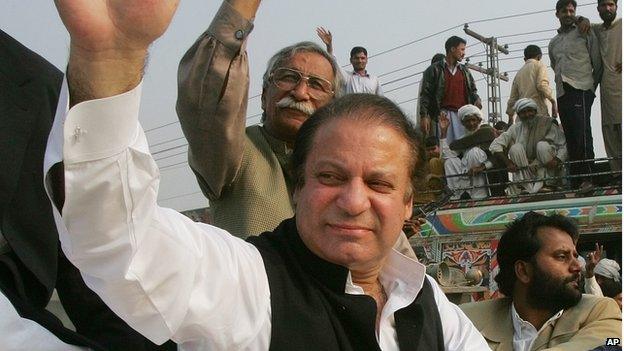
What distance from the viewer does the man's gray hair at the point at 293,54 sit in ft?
8.18

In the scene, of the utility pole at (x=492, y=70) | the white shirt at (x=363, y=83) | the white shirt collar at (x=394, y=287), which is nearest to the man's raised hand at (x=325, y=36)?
the white shirt at (x=363, y=83)

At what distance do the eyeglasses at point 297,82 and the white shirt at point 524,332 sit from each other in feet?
6.79

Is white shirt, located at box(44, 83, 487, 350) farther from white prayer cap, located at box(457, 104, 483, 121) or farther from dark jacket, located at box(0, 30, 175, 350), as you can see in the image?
white prayer cap, located at box(457, 104, 483, 121)

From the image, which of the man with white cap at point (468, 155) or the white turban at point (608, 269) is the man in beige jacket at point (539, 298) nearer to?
the white turban at point (608, 269)

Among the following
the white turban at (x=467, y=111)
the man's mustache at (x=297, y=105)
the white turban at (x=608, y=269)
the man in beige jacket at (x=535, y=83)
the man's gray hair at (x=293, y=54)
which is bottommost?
the white turban at (x=608, y=269)

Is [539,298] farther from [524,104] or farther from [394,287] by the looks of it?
[524,104]

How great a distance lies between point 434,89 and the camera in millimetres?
10023

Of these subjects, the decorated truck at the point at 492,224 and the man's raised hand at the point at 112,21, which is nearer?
the man's raised hand at the point at 112,21

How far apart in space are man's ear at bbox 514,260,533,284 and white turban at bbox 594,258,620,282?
3.39m

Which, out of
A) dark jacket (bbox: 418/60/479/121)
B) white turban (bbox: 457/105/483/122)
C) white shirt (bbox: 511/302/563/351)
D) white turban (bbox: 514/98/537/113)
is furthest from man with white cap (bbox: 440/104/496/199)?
white shirt (bbox: 511/302/563/351)

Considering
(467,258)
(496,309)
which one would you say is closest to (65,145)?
(496,309)

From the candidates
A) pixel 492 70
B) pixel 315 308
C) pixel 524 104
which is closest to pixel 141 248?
pixel 315 308

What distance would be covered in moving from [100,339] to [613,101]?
773 centimetres

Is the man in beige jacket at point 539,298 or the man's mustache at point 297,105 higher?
the man's mustache at point 297,105
